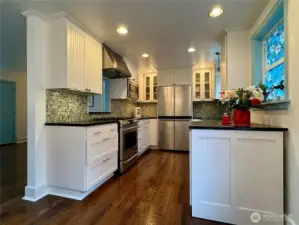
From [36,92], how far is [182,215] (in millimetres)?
2191

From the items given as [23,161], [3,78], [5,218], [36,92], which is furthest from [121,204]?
[3,78]

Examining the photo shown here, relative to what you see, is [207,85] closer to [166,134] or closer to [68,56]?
[166,134]

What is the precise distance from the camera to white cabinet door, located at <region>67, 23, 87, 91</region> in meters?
2.19

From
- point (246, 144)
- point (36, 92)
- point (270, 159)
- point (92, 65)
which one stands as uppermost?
point (92, 65)

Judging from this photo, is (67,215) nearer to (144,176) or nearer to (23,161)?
(144,176)

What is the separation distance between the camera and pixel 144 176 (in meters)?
2.73

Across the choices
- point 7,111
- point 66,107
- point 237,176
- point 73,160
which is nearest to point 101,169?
point 73,160

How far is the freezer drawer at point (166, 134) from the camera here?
14.9 ft

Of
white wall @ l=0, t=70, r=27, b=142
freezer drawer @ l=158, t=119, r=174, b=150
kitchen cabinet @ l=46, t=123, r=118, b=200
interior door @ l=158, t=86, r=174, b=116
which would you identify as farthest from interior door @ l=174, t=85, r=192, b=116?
white wall @ l=0, t=70, r=27, b=142

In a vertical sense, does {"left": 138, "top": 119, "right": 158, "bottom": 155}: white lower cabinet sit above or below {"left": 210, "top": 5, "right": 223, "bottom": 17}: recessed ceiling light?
below

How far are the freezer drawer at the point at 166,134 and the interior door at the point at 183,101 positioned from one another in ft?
1.23

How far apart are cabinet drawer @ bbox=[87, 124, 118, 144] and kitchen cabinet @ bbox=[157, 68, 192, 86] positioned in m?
2.48

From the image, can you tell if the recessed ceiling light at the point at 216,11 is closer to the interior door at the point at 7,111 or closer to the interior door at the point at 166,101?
the interior door at the point at 166,101

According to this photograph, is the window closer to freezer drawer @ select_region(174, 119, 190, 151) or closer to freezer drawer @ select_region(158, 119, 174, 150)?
freezer drawer @ select_region(174, 119, 190, 151)
